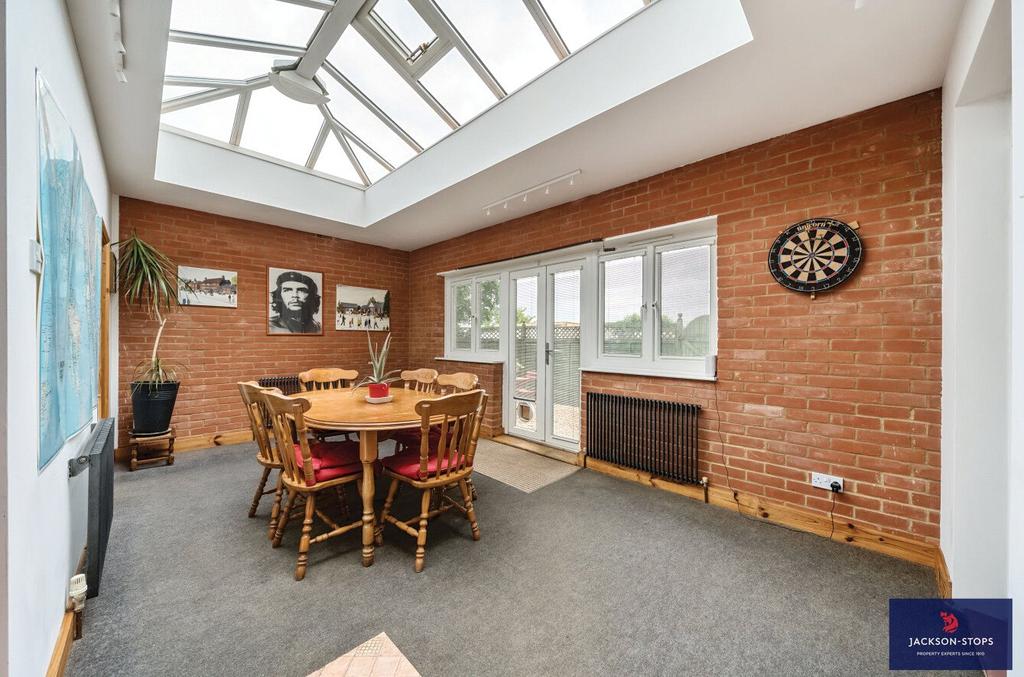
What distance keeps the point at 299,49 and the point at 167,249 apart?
2716 mm

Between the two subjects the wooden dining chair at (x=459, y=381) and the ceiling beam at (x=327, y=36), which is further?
the wooden dining chair at (x=459, y=381)

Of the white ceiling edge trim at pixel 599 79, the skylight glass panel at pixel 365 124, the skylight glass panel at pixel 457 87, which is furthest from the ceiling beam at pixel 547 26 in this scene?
the skylight glass panel at pixel 365 124

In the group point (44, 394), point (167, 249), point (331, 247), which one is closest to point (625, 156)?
point (44, 394)

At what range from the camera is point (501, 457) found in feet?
13.2

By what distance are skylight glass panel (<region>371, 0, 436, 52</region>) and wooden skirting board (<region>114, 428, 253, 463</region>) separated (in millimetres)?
4428

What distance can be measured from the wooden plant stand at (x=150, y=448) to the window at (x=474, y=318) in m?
3.12

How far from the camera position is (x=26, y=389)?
3.90 ft

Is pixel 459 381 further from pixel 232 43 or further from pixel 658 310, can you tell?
pixel 232 43

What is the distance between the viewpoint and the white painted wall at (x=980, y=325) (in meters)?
1.65

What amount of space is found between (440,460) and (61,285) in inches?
69.0

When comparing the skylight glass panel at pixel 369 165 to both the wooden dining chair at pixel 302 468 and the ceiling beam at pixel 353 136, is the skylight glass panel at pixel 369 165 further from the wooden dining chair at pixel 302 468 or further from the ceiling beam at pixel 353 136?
the wooden dining chair at pixel 302 468

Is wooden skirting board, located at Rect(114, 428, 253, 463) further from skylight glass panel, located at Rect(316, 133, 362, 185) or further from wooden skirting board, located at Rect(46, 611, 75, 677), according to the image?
skylight glass panel, located at Rect(316, 133, 362, 185)

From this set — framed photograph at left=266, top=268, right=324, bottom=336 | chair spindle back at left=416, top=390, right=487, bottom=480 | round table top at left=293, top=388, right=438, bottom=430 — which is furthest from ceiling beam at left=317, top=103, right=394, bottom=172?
chair spindle back at left=416, top=390, right=487, bottom=480

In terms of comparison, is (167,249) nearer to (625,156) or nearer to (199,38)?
(199,38)
